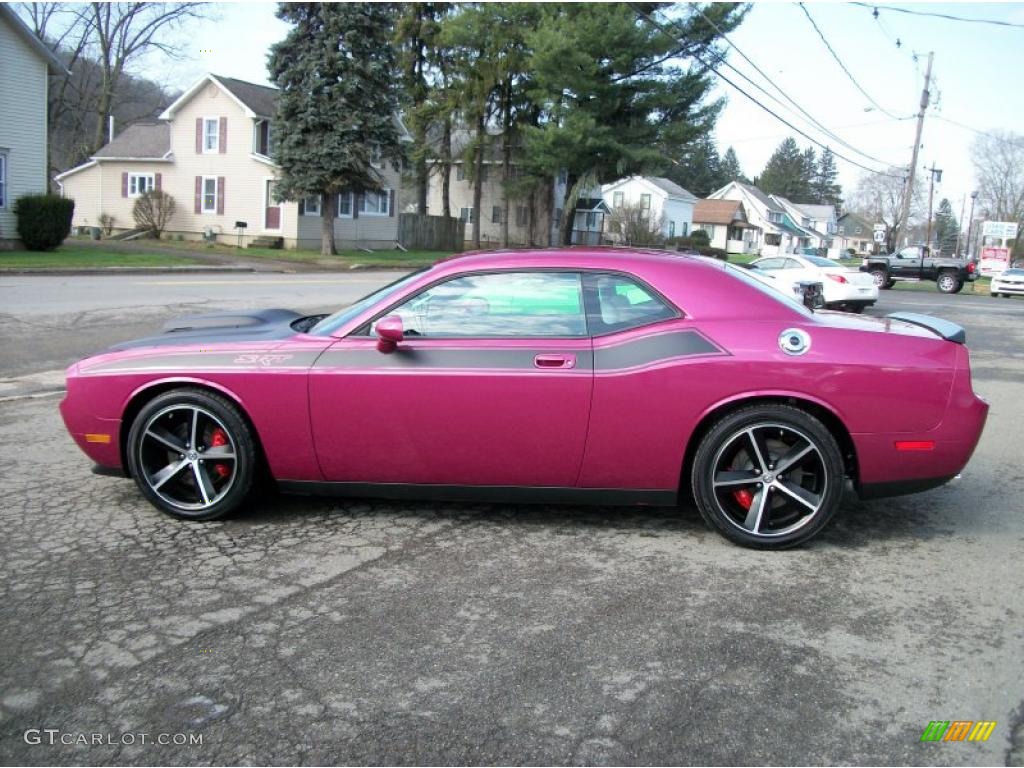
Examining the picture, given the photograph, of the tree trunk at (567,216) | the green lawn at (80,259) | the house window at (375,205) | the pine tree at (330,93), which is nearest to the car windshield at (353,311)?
the green lawn at (80,259)

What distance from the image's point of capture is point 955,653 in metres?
3.37

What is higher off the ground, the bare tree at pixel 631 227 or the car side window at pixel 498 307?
the bare tree at pixel 631 227

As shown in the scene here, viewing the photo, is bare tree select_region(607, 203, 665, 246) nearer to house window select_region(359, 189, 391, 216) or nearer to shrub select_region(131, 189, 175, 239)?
house window select_region(359, 189, 391, 216)

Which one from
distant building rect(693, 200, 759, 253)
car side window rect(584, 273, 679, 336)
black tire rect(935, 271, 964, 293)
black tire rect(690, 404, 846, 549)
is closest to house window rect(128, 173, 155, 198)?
black tire rect(935, 271, 964, 293)

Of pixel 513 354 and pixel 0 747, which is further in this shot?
pixel 513 354

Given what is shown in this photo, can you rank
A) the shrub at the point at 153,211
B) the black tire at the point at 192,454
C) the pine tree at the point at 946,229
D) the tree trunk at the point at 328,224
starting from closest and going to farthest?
the black tire at the point at 192,454
the tree trunk at the point at 328,224
the shrub at the point at 153,211
the pine tree at the point at 946,229

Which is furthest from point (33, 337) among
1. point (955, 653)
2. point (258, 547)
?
point (955, 653)

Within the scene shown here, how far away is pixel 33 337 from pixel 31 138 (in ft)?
69.0

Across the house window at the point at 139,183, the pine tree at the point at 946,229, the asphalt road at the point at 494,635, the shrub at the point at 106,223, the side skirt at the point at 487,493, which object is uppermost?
the pine tree at the point at 946,229

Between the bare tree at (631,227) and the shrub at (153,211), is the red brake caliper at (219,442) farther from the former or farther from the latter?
the bare tree at (631,227)

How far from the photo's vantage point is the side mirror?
4.31 meters

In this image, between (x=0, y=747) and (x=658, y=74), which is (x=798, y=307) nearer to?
(x=0, y=747)

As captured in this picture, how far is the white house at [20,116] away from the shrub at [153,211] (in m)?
8.99

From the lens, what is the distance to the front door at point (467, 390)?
433cm
